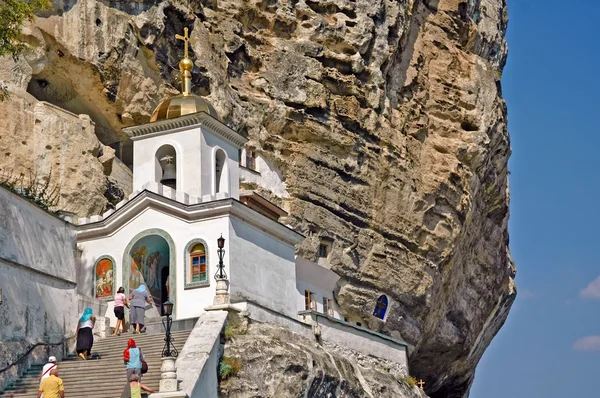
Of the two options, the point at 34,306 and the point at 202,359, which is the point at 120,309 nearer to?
the point at 34,306

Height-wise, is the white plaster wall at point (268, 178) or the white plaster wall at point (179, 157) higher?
the white plaster wall at point (268, 178)

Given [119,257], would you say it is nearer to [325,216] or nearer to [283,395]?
[283,395]

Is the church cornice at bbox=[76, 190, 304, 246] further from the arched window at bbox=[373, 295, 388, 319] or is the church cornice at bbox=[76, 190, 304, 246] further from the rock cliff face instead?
the arched window at bbox=[373, 295, 388, 319]

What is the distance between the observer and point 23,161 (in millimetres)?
28875

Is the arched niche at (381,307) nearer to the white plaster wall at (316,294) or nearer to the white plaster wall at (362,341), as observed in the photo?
the white plaster wall at (316,294)

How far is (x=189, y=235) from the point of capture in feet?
81.0

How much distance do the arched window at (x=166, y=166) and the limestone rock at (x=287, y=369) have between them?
5839mm

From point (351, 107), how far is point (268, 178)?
4.24 m

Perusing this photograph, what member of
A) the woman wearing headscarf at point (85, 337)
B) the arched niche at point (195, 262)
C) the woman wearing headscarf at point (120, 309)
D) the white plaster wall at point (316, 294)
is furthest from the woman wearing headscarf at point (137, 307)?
the white plaster wall at point (316, 294)

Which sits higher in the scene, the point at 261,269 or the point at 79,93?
the point at 79,93

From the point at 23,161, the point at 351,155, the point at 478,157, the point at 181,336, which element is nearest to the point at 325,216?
the point at 351,155

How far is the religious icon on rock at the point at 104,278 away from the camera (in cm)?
2530

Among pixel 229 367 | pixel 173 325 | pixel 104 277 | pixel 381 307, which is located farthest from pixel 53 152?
pixel 381 307

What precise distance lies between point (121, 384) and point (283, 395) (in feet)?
11.7
